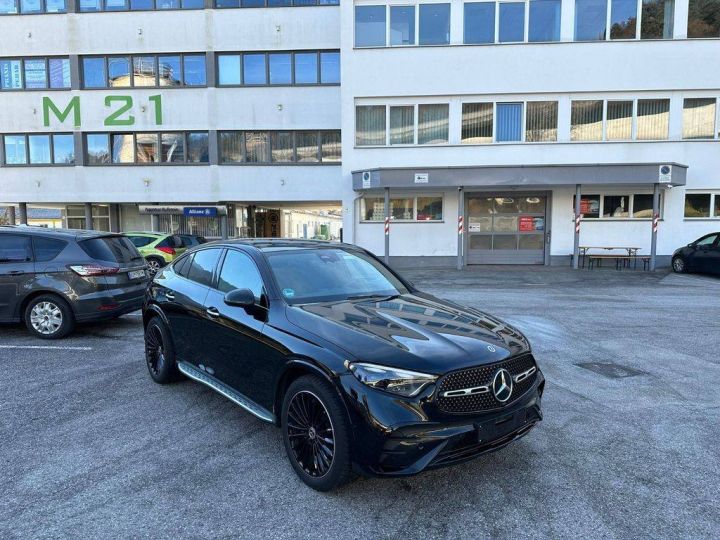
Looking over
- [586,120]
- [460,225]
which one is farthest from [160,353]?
[586,120]

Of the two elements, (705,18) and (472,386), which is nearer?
(472,386)

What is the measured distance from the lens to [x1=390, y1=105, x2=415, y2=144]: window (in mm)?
18516

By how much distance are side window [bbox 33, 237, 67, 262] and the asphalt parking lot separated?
166 cm

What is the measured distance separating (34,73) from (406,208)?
18.3m

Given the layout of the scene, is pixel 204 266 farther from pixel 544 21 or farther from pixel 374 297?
pixel 544 21

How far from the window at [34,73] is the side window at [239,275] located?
2300cm

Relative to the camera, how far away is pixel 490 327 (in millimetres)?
3570

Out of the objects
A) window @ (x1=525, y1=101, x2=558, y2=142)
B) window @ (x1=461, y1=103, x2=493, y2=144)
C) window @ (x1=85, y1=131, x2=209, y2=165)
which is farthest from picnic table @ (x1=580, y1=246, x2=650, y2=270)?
window @ (x1=85, y1=131, x2=209, y2=165)

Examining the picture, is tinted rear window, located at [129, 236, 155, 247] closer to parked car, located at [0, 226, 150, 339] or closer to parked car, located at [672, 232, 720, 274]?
parked car, located at [0, 226, 150, 339]

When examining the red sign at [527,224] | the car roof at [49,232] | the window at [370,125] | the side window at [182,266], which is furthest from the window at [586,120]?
the side window at [182,266]

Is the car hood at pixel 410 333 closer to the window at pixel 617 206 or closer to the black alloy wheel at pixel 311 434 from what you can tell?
the black alloy wheel at pixel 311 434

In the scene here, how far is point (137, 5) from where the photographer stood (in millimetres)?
21438

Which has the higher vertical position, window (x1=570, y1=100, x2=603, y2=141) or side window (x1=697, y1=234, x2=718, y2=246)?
window (x1=570, y1=100, x2=603, y2=141)

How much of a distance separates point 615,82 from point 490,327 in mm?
17833
